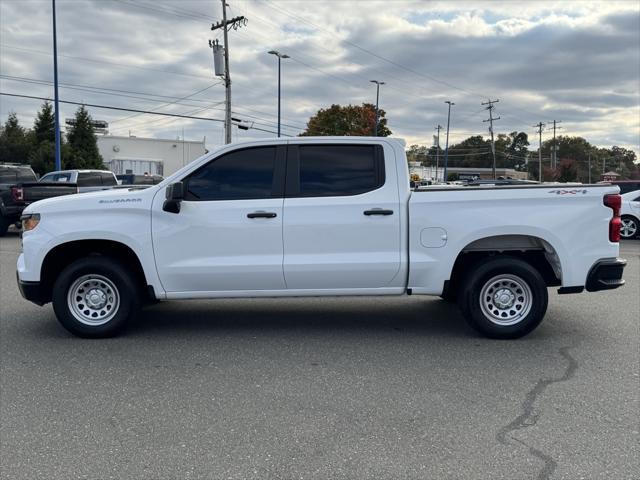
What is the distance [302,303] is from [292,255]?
204 centimetres

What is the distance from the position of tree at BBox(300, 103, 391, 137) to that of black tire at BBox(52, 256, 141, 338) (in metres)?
59.9

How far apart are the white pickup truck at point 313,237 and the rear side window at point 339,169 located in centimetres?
1

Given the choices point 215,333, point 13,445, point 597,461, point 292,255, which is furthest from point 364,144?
point 13,445

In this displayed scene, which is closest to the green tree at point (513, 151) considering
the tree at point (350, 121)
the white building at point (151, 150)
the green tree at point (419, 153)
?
the green tree at point (419, 153)

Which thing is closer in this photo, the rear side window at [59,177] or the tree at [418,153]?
the rear side window at [59,177]

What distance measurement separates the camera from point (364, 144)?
605 cm

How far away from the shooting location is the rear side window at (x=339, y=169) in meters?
5.89

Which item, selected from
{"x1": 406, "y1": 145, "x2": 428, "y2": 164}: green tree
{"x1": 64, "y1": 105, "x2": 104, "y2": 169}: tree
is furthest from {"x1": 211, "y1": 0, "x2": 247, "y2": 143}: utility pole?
{"x1": 406, "y1": 145, "x2": 428, "y2": 164}: green tree

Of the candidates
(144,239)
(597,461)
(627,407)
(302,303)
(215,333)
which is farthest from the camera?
(302,303)

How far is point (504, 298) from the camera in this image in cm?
593

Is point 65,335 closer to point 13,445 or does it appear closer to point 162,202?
point 162,202

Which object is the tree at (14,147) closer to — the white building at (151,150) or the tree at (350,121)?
the white building at (151,150)

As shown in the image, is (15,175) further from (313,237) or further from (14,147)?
(14,147)

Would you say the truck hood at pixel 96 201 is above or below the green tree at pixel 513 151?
below
